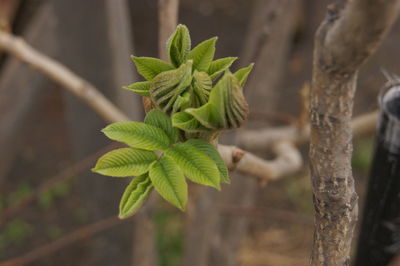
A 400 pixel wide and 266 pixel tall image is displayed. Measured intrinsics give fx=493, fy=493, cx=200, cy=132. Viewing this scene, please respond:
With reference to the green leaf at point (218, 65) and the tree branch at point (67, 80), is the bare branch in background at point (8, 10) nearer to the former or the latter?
the tree branch at point (67, 80)

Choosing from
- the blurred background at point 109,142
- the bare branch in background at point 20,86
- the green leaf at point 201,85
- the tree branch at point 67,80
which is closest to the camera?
the green leaf at point 201,85

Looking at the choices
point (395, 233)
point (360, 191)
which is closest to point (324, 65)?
point (395, 233)

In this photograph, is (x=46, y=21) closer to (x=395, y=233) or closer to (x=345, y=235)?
(x=395, y=233)

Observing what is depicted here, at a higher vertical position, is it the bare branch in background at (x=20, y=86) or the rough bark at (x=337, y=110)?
the bare branch in background at (x=20, y=86)

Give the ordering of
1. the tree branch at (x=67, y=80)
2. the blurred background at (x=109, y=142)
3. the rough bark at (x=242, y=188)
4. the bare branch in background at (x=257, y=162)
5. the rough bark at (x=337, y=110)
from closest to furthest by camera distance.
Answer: the rough bark at (x=337, y=110) → the bare branch in background at (x=257, y=162) → the tree branch at (x=67, y=80) → the rough bark at (x=242, y=188) → the blurred background at (x=109, y=142)

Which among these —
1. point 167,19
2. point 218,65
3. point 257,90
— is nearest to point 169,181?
point 218,65

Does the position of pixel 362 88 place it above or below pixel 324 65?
above

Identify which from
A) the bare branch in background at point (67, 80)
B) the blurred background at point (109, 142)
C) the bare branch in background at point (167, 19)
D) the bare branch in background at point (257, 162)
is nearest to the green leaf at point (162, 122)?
the bare branch in background at point (257, 162)
